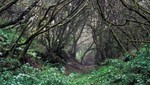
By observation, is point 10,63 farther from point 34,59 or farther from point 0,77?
point 34,59

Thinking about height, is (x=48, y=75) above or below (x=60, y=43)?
above

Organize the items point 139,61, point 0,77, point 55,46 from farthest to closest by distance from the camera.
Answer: point 55,46 → point 139,61 → point 0,77

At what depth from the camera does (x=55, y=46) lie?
2238cm

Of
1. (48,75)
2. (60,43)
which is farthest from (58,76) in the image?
(60,43)

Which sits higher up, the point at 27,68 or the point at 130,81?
the point at 27,68

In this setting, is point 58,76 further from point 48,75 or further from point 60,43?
point 60,43

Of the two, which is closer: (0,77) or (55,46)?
(0,77)

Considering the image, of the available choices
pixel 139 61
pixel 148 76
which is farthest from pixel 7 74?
pixel 139 61

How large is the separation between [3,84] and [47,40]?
47.4 feet

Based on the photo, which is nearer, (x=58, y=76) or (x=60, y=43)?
(x=58, y=76)

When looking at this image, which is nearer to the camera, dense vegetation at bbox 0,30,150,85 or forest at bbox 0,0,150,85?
dense vegetation at bbox 0,30,150,85

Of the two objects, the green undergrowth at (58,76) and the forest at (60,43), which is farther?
the forest at (60,43)

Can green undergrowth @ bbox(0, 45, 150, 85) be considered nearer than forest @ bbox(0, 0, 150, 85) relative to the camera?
Yes

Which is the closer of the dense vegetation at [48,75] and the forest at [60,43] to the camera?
the dense vegetation at [48,75]
